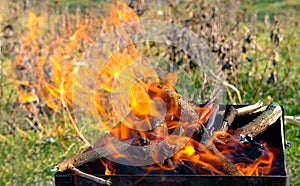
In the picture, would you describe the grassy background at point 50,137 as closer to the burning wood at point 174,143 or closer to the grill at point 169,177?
the burning wood at point 174,143

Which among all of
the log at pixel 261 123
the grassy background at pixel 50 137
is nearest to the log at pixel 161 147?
the log at pixel 261 123

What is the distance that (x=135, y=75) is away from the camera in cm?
340

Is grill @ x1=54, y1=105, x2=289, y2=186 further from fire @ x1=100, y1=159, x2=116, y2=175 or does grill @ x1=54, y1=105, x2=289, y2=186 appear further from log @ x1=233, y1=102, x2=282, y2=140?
log @ x1=233, y1=102, x2=282, y2=140

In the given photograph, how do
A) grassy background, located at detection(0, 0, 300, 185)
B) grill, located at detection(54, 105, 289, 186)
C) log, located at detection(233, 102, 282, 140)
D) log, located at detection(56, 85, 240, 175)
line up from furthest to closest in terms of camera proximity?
1. grassy background, located at detection(0, 0, 300, 185)
2. log, located at detection(233, 102, 282, 140)
3. log, located at detection(56, 85, 240, 175)
4. grill, located at detection(54, 105, 289, 186)

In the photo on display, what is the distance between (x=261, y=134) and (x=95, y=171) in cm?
76

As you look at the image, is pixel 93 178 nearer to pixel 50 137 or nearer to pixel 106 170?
pixel 106 170

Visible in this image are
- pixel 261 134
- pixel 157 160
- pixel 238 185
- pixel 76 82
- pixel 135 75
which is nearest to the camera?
pixel 238 185

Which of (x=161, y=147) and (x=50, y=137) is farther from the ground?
(x=161, y=147)

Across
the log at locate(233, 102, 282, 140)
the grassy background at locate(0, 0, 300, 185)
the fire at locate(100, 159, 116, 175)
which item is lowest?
the grassy background at locate(0, 0, 300, 185)

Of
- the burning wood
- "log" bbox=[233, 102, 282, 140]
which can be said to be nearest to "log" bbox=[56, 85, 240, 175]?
the burning wood

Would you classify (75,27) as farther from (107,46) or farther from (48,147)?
(48,147)

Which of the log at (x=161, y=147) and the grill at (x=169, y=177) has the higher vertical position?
the log at (x=161, y=147)

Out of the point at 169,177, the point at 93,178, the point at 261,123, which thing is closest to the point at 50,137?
the point at 261,123

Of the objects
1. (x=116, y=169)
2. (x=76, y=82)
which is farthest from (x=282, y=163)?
(x=76, y=82)
